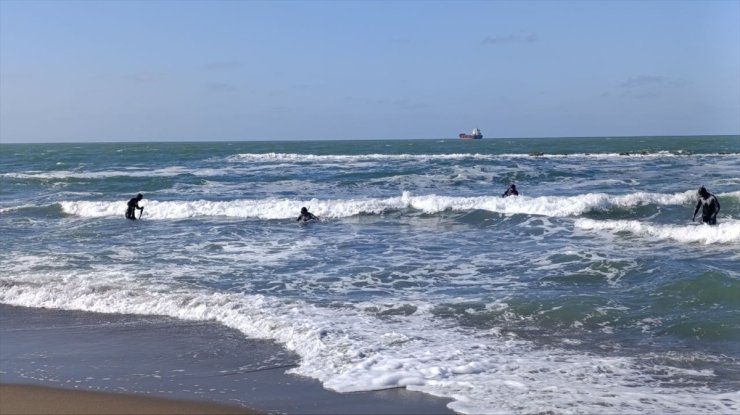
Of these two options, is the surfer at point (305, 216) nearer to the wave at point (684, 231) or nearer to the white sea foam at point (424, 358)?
the wave at point (684, 231)

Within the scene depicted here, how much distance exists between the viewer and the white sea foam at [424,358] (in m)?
5.93

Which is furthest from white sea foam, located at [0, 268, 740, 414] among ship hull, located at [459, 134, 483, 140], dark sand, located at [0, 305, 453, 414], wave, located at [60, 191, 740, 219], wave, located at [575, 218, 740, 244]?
ship hull, located at [459, 134, 483, 140]

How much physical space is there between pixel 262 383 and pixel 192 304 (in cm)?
357

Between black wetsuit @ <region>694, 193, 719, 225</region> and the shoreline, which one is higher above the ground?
black wetsuit @ <region>694, 193, 719, 225</region>

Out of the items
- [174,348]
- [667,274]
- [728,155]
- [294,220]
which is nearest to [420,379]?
[174,348]

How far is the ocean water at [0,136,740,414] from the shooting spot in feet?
21.8

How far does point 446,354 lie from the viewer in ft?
23.9

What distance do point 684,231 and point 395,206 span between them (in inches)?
376

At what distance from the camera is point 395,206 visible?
75.2 ft

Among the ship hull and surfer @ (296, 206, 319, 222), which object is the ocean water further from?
the ship hull

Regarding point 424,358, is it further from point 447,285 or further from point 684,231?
point 684,231

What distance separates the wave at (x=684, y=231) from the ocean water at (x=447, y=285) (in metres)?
0.04

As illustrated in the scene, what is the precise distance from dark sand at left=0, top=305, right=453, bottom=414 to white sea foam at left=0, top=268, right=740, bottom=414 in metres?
0.25

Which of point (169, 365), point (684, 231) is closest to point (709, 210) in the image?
point (684, 231)
